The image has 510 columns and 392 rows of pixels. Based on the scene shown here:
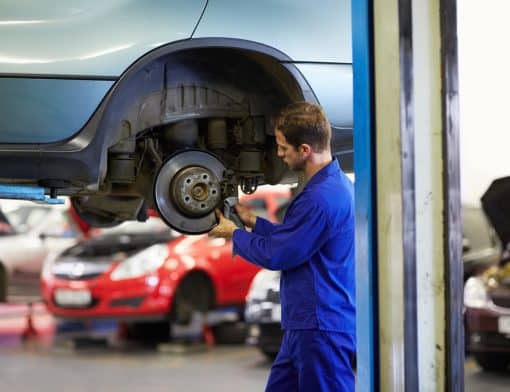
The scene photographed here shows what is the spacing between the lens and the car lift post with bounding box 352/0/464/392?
222cm

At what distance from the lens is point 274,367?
2689 millimetres

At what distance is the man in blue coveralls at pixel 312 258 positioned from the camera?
2551 mm

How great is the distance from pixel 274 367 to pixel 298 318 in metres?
0.21

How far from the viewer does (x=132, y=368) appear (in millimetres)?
5988

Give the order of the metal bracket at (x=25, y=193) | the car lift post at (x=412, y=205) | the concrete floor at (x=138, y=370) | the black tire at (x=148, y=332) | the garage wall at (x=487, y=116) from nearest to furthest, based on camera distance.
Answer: the car lift post at (x=412, y=205) → the metal bracket at (x=25, y=193) → the concrete floor at (x=138, y=370) → the garage wall at (x=487, y=116) → the black tire at (x=148, y=332)

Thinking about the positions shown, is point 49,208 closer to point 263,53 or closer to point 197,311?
point 197,311

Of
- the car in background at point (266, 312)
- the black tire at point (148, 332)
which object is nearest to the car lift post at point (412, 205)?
the car in background at point (266, 312)

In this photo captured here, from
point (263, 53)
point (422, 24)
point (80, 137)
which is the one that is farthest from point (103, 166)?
point (422, 24)

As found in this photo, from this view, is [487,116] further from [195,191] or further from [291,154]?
[291,154]

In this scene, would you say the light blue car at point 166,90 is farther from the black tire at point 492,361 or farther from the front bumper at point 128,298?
the front bumper at point 128,298

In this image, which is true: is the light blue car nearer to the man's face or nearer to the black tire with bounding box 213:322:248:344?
the man's face

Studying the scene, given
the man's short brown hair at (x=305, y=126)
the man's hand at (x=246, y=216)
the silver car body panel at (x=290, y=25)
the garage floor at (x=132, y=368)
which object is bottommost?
the garage floor at (x=132, y=368)

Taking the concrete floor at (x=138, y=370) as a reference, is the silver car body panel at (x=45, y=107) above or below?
above

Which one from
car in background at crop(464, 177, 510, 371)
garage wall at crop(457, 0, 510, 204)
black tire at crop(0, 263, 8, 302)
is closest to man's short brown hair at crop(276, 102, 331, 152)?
garage wall at crop(457, 0, 510, 204)
